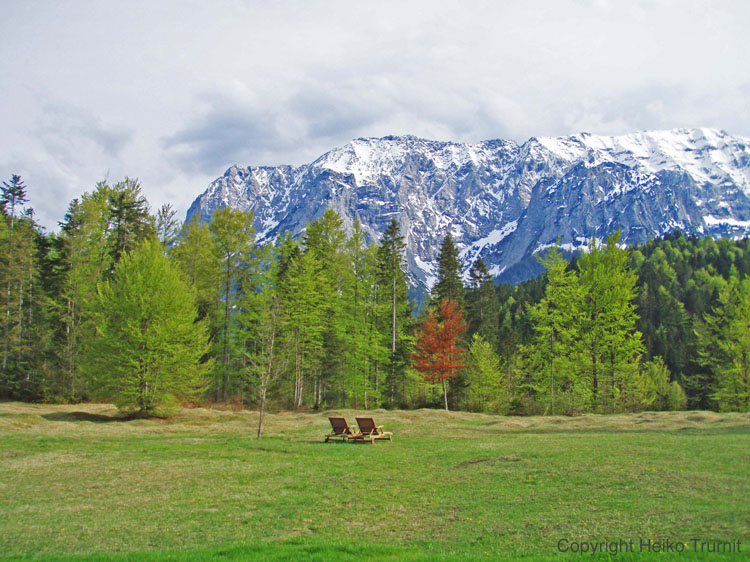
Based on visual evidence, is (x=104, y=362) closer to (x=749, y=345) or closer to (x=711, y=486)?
(x=711, y=486)

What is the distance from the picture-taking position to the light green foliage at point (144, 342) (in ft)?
103

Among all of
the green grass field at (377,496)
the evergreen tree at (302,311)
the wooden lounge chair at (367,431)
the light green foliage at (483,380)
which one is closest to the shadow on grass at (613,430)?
the green grass field at (377,496)

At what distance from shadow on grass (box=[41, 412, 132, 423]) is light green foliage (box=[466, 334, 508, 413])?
1147 inches

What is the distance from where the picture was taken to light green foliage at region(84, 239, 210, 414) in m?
31.5

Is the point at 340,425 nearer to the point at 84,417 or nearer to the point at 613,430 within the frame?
the point at 613,430

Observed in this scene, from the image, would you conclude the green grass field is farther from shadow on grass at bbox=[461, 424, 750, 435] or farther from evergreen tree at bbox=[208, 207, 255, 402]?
evergreen tree at bbox=[208, 207, 255, 402]

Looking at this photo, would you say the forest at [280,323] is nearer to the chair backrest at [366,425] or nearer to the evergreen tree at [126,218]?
the evergreen tree at [126,218]

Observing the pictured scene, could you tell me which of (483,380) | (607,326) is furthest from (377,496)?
(483,380)

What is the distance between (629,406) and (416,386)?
77.1 ft

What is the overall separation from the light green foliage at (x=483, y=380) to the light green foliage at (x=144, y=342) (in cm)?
2633

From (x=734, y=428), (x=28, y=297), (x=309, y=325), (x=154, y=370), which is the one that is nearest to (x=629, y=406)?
(x=734, y=428)

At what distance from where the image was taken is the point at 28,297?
48562mm

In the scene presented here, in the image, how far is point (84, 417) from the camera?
3134 centimetres

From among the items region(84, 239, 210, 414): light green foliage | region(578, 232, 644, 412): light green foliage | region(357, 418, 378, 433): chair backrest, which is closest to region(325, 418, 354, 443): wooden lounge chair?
region(357, 418, 378, 433): chair backrest
